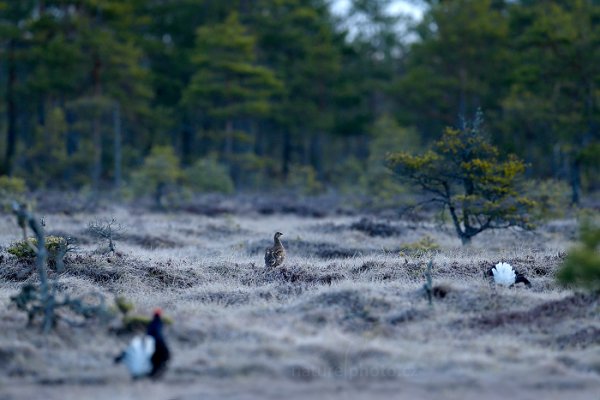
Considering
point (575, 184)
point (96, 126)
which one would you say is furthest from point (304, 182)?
point (575, 184)

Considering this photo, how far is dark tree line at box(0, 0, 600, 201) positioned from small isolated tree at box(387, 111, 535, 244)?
12081 mm

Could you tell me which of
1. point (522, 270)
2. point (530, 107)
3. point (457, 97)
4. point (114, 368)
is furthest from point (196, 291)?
point (457, 97)

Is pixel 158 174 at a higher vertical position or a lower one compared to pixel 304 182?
higher

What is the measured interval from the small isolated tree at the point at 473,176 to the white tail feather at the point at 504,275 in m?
4.88

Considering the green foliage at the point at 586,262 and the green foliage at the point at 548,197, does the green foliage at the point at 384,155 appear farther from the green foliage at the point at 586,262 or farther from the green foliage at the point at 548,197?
the green foliage at the point at 586,262

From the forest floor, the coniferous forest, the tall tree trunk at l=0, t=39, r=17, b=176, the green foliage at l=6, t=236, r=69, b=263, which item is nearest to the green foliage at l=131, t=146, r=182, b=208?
the coniferous forest

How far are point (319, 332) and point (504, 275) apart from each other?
397 cm

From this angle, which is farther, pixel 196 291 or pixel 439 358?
pixel 196 291

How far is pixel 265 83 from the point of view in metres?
40.7

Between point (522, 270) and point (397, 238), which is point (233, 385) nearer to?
point (522, 270)

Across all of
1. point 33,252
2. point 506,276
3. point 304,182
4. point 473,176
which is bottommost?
point 506,276

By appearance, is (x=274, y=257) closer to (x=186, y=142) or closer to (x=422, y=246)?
(x=422, y=246)

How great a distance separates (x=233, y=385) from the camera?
317 inches

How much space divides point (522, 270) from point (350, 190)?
21355mm
